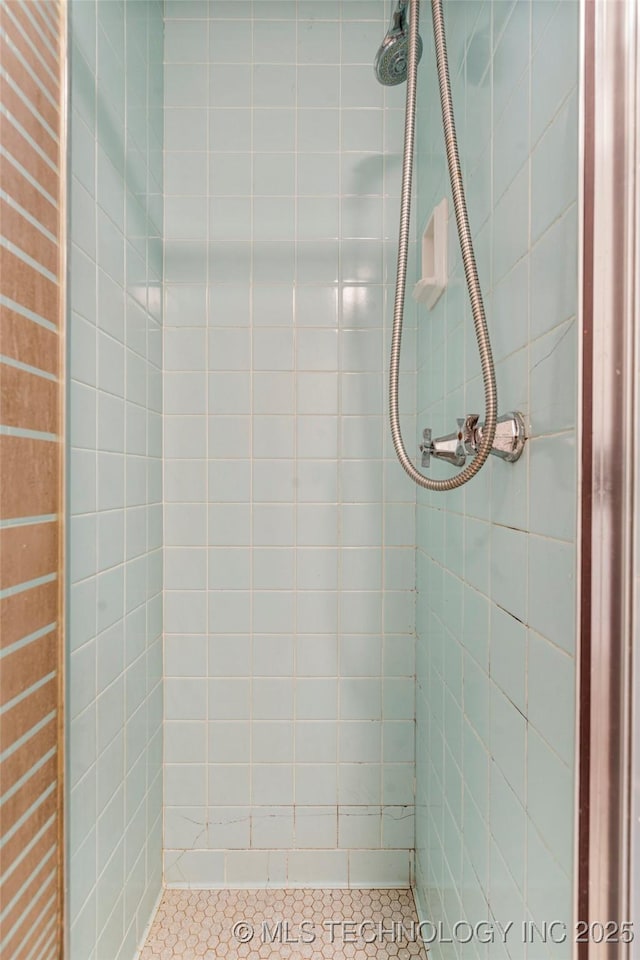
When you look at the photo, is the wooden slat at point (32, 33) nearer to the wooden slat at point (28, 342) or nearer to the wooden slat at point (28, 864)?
the wooden slat at point (28, 342)

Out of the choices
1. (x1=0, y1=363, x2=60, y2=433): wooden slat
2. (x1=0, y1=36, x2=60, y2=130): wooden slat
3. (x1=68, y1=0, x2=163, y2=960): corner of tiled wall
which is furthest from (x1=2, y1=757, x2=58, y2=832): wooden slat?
(x1=0, y1=36, x2=60, y2=130): wooden slat

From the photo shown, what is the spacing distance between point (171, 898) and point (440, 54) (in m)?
1.81

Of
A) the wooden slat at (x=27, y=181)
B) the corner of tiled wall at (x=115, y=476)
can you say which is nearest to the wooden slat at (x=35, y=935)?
the corner of tiled wall at (x=115, y=476)

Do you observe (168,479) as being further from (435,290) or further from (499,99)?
(499,99)

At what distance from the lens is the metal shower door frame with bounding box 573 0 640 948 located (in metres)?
0.47

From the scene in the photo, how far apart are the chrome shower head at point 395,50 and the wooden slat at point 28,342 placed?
2.31 feet

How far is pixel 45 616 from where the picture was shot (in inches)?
26.8

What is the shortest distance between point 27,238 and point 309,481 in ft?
2.88

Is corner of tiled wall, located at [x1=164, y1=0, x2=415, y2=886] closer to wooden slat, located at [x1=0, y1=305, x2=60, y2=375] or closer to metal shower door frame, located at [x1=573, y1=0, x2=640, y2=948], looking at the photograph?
wooden slat, located at [x1=0, y1=305, x2=60, y2=375]

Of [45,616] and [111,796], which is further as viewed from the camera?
[111,796]

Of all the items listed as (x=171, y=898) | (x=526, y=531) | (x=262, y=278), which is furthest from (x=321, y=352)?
(x=171, y=898)

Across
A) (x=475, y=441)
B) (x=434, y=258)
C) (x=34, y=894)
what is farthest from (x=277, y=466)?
(x=34, y=894)

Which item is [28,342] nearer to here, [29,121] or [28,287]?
[28,287]

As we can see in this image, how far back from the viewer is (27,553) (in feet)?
2.11
